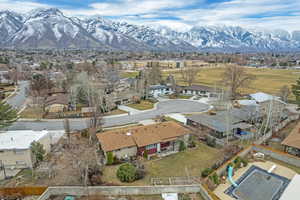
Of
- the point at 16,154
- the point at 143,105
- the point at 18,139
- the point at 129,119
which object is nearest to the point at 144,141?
the point at 129,119

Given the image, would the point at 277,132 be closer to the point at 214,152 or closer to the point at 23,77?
the point at 214,152

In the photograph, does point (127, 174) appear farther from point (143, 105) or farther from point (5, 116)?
point (143, 105)

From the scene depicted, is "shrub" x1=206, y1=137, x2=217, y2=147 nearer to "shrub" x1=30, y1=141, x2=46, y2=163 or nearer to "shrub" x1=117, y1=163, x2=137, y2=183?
"shrub" x1=117, y1=163, x2=137, y2=183

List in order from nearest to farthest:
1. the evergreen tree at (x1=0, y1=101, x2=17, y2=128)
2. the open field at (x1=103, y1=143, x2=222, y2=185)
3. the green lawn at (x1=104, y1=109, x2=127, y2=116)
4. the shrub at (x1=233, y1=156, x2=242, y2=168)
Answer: the open field at (x1=103, y1=143, x2=222, y2=185), the shrub at (x1=233, y1=156, x2=242, y2=168), the evergreen tree at (x1=0, y1=101, x2=17, y2=128), the green lawn at (x1=104, y1=109, x2=127, y2=116)

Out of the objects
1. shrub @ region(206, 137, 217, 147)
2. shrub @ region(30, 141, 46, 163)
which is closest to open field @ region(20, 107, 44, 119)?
shrub @ region(30, 141, 46, 163)

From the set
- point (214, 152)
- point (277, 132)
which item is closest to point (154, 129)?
point (214, 152)
